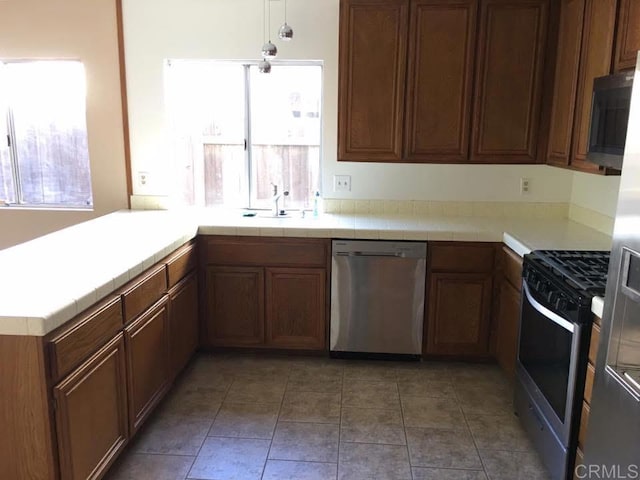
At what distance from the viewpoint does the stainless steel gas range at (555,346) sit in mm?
1984

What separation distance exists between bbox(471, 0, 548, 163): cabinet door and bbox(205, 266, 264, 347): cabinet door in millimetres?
1595

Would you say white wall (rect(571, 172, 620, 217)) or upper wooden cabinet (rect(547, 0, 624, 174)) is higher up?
upper wooden cabinet (rect(547, 0, 624, 174))

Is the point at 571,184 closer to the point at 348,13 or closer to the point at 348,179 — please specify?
the point at 348,179

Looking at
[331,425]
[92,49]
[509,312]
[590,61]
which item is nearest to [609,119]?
[590,61]

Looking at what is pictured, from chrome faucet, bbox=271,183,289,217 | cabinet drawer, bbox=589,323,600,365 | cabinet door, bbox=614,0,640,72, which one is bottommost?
cabinet drawer, bbox=589,323,600,365

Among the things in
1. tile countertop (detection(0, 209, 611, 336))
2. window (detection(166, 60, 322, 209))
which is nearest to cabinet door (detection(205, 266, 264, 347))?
tile countertop (detection(0, 209, 611, 336))

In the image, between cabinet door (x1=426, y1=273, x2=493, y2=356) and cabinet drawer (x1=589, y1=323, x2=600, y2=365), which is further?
cabinet door (x1=426, y1=273, x2=493, y2=356)

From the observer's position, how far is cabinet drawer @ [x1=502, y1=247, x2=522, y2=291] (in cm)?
283

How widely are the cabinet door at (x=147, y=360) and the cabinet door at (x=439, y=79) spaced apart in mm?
1779

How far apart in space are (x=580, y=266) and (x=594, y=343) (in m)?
0.48

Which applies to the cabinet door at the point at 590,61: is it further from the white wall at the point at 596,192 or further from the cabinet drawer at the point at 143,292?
the cabinet drawer at the point at 143,292

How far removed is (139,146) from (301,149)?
3.67 feet

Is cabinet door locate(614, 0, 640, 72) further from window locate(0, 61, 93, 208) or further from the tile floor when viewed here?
window locate(0, 61, 93, 208)

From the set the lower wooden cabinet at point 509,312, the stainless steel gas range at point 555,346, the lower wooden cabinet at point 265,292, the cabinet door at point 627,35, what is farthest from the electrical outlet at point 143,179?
the cabinet door at point 627,35
